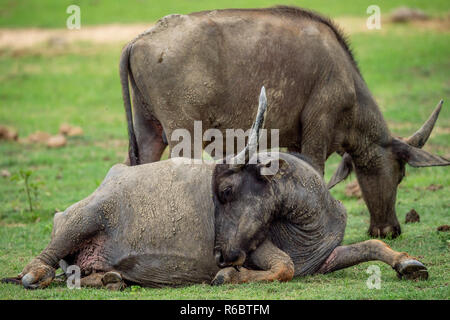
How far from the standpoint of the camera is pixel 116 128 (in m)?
18.6

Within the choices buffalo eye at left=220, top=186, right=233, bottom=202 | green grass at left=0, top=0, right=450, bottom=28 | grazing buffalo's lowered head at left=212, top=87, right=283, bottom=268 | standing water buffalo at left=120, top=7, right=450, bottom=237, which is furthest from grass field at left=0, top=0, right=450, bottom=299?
standing water buffalo at left=120, top=7, right=450, bottom=237

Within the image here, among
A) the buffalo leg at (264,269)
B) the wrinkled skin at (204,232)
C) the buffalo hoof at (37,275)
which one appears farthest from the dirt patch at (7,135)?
the buffalo leg at (264,269)

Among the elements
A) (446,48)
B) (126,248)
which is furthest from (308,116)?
(446,48)

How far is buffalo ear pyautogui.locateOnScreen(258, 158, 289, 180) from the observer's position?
753 centimetres

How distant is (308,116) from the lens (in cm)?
973

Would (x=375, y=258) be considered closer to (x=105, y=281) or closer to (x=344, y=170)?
(x=105, y=281)

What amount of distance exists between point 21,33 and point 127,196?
22.7m

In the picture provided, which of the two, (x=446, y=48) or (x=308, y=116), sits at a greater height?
(x=308, y=116)

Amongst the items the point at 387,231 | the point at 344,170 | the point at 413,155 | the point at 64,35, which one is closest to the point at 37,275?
the point at 387,231

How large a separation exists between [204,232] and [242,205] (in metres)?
0.47

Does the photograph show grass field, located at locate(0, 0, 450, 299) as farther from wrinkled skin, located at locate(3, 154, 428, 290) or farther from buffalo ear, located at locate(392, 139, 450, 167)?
buffalo ear, located at locate(392, 139, 450, 167)

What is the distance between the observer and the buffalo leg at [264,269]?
7316 millimetres

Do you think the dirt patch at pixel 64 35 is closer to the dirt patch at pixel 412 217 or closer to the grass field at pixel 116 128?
the grass field at pixel 116 128

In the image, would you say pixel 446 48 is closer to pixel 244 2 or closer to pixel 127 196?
pixel 244 2
